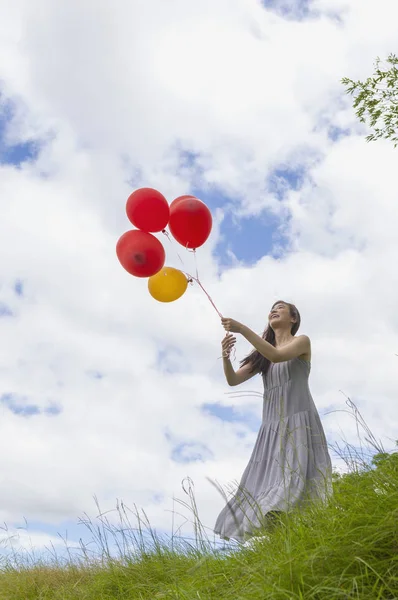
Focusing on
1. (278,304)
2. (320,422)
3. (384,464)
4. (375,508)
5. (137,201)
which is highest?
(137,201)

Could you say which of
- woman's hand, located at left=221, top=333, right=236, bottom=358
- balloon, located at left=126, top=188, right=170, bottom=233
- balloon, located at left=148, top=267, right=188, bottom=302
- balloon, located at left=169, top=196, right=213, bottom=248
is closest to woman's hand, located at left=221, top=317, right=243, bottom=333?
woman's hand, located at left=221, top=333, right=236, bottom=358

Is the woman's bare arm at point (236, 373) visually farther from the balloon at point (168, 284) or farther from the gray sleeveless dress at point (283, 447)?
the balloon at point (168, 284)

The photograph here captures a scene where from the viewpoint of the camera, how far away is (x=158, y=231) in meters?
6.02

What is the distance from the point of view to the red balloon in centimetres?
568

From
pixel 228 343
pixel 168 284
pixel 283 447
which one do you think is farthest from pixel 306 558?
pixel 168 284

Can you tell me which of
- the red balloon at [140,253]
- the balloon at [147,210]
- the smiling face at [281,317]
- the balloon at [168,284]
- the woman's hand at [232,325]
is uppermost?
the balloon at [147,210]

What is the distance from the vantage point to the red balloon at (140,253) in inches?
224

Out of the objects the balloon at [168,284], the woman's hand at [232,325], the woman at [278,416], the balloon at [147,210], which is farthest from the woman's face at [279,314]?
the balloon at [147,210]

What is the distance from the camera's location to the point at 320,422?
4891 mm

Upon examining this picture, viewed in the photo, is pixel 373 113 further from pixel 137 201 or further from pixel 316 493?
pixel 316 493

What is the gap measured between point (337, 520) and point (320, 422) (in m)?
1.91

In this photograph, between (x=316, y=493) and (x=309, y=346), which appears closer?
(x=316, y=493)

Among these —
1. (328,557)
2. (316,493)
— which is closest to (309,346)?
(316,493)

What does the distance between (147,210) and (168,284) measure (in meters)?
0.68
